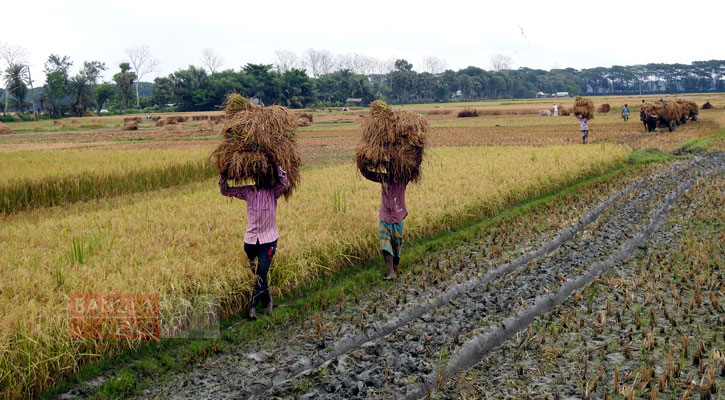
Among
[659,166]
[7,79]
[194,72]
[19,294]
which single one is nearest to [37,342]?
[19,294]

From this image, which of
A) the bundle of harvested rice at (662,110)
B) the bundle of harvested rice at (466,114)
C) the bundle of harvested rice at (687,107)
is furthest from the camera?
the bundle of harvested rice at (466,114)

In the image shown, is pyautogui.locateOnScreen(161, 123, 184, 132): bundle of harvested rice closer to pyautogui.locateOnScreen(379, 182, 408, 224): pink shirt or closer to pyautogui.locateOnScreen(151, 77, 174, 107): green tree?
pyautogui.locateOnScreen(379, 182, 408, 224): pink shirt

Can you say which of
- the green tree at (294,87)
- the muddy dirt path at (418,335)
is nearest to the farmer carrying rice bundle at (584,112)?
the muddy dirt path at (418,335)

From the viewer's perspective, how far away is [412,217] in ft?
27.0

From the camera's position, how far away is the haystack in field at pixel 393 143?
614cm

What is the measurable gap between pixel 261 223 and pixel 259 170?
0.51 m

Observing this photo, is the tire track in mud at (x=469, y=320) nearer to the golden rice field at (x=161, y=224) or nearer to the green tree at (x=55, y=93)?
the golden rice field at (x=161, y=224)

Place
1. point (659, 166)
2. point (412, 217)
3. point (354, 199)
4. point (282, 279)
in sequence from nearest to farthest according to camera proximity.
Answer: point (282, 279) < point (412, 217) < point (354, 199) < point (659, 166)

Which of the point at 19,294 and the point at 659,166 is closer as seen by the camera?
the point at 19,294

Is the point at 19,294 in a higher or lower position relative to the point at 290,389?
higher

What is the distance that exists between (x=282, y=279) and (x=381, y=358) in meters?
1.94

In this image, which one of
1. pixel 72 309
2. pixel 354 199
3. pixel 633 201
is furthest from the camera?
pixel 633 201

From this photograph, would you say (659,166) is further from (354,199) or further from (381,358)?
(381,358)

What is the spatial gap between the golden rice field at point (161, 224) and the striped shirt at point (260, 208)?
1.91ft
